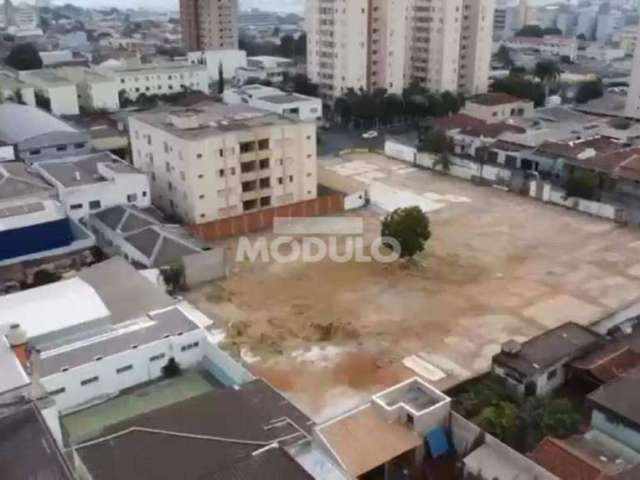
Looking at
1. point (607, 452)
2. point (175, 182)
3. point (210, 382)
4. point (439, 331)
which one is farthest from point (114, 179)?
point (607, 452)

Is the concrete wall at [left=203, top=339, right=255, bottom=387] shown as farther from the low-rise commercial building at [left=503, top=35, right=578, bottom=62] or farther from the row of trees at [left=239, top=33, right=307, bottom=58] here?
the low-rise commercial building at [left=503, top=35, right=578, bottom=62]

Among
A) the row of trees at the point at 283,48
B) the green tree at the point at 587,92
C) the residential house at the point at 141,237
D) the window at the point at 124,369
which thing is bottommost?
the window at the point at 124,369

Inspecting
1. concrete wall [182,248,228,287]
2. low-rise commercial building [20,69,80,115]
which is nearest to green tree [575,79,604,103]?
low-rise commercial building [20,69,80,115]

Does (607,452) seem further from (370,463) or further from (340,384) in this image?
(340,384)

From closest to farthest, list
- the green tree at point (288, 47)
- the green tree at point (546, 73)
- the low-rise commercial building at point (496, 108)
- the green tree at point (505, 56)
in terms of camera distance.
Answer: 1. the low-rise commercial building at point (496, 108)
2. the green tree at point (546, 73)
3. the green tree at point (505, 56)
4. the green tree at point (288, 47)

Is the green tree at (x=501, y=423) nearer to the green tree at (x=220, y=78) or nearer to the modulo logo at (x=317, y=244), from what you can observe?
the modulo logo at (x=317, y=244)

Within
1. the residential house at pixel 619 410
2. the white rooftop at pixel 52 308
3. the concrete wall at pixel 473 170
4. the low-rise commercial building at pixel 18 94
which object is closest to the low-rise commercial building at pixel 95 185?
the white rooftop at pixel 52 308

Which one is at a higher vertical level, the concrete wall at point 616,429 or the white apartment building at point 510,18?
the white apartment building at point 510,18

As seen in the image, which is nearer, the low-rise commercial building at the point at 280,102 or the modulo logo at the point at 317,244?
the modulo logo at the point at 317,244
